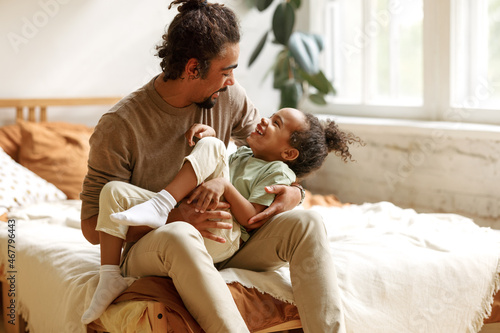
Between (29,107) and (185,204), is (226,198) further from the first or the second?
(29,107)

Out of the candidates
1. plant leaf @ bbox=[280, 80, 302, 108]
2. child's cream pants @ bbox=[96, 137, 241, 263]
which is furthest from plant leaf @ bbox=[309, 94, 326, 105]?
child's cream pants @ bbox=[96, 137, 241, 263]

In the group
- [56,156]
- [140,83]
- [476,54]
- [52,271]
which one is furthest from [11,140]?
[476,54]

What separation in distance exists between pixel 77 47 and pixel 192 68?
1.79 meters

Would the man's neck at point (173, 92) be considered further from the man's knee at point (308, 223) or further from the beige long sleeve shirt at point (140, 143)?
the man's knee at point (308, 223)

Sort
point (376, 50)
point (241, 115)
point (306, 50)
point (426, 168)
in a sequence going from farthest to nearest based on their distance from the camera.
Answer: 1. point (376, 50)
2. point (306, 50)
3. point (426, 168)
4. point (241, 115)

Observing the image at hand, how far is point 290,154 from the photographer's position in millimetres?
2020

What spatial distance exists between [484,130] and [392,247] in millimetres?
1035

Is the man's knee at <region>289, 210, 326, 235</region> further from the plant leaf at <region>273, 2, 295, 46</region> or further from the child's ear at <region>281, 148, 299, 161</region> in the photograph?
the plant leaf at <region>273, 2, 295, 46</region>

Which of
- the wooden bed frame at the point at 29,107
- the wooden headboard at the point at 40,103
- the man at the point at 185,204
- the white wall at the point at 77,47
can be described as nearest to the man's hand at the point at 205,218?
the man at the point at 185,204

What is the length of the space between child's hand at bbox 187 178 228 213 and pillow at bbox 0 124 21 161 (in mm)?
1615

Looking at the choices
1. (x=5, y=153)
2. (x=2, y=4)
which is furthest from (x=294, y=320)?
(x=2, y=4)

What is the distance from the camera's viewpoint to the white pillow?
273cm

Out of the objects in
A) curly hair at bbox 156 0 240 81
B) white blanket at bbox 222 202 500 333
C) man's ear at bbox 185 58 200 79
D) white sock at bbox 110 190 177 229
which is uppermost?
curly hair at bbox 156 0 240 81

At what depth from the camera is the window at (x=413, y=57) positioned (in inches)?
120
